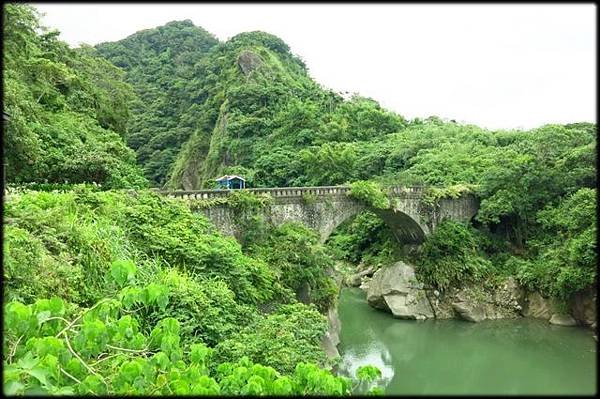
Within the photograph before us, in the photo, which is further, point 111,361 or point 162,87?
point 162,87

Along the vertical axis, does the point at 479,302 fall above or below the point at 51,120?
below

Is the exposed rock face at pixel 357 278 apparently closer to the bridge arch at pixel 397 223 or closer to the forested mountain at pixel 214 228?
the forested mountain at pixel 214 228

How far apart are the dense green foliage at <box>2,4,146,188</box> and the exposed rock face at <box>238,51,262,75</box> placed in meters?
22.0

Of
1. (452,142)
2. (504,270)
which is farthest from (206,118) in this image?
(504,270)

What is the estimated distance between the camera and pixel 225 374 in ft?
18.1

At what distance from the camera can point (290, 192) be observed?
16766 millimetres

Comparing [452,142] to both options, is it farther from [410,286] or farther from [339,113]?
[410,286]

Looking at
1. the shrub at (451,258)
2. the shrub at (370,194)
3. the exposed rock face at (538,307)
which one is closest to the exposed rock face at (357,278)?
the shrub at (451,258)

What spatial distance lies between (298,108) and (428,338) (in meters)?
24.0

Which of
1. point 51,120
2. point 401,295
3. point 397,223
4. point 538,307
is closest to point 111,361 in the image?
point 51,120

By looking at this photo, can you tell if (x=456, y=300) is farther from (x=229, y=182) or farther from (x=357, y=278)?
(x=229, y=182)

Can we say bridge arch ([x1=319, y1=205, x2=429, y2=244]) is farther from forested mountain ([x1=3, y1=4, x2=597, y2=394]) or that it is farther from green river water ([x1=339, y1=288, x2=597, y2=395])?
green river water ([x1=339, y1=288, x2=597, y2=395])

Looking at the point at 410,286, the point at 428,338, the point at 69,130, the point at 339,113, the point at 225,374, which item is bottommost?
the point at 428,338

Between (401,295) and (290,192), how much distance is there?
6598mm
